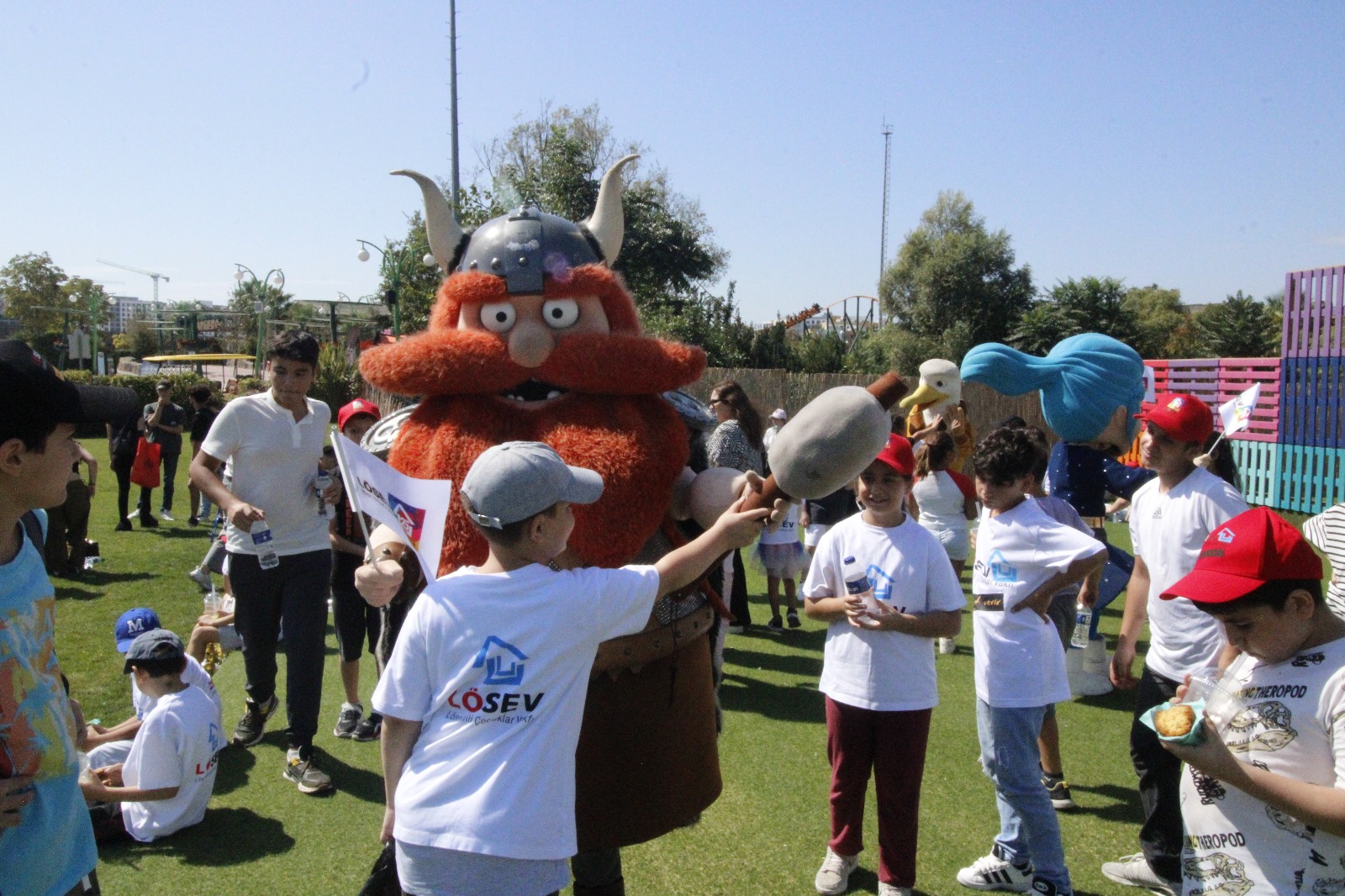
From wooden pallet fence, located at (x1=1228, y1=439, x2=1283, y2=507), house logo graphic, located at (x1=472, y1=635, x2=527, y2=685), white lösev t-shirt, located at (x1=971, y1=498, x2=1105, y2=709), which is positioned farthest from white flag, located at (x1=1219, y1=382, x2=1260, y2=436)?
wooden pallet fence, located at (x1=1228, y1=439, x2=1283, y2=507)

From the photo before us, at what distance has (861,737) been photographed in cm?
332

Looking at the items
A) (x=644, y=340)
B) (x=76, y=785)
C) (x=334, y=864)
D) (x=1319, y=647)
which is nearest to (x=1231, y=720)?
(x=1319, y=647)

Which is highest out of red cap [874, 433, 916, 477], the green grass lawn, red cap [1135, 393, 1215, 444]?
red cap [1135, 393, 1215, 444]

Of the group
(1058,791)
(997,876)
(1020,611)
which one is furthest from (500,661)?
(1058,791)

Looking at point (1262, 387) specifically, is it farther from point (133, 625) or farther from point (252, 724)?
point (133, 625)

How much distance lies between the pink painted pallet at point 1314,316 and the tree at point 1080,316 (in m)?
11.6

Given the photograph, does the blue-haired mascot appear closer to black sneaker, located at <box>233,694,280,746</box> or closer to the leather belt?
the leather belt

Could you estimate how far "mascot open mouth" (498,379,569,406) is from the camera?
2.88 m

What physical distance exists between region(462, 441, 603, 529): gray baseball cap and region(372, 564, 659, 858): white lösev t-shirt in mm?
139

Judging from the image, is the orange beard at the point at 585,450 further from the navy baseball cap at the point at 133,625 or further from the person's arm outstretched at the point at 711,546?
the navy baseball cap at the point at 133,625

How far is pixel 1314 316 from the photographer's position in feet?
Result: 46.1

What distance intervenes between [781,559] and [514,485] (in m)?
5.61

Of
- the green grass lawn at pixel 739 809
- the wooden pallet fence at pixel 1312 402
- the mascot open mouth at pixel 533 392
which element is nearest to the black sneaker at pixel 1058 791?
the green grass lawn at pixel 739 809

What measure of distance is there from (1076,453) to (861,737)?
3.20 m
